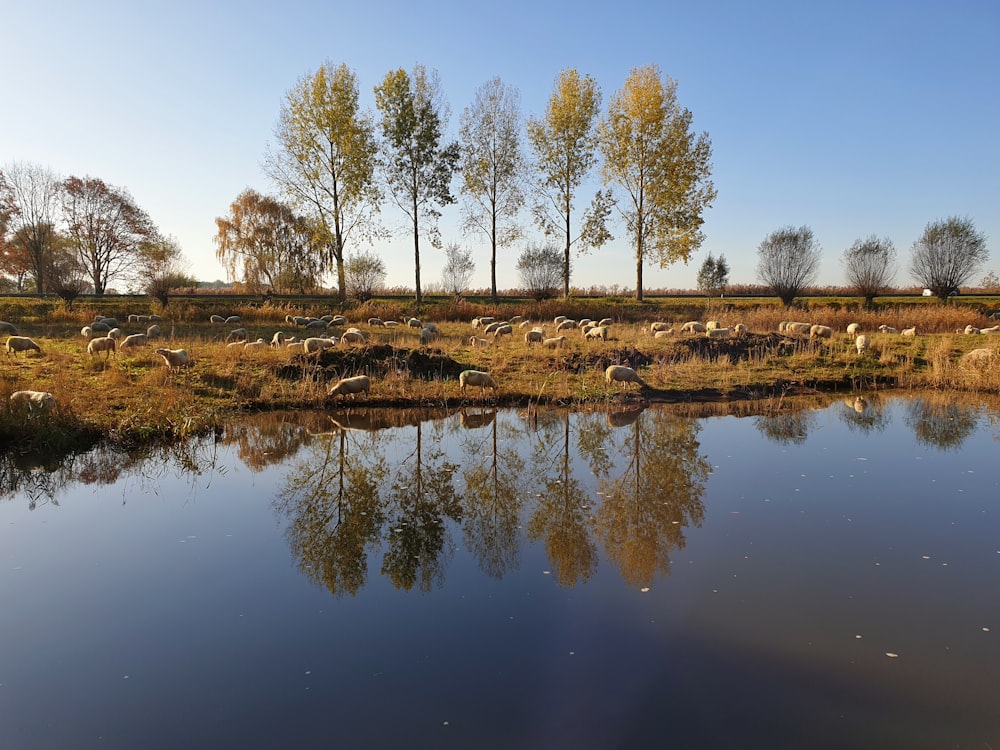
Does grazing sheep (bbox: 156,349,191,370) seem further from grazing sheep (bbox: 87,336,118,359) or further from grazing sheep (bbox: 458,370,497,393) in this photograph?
grazing sheep (bbox: 458,370,497,393)

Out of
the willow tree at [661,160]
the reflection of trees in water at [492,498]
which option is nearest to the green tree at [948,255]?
the willow tree at [661,160]

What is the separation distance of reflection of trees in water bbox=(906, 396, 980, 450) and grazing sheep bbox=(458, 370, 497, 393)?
9.02 metres

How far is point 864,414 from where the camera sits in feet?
44.6

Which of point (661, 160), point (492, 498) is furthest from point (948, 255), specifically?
point (492, 498)

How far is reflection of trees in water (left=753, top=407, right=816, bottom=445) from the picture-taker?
38.0 ft

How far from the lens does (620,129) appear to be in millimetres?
36062

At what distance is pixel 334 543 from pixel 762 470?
668 cm

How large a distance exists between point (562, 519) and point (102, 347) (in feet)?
53.2

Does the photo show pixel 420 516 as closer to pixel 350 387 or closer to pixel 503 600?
pixel 503 600

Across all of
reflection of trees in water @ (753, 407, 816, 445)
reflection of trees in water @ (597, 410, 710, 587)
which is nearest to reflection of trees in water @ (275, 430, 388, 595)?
reflection of trees in water @ (597, 410, 710, 587)

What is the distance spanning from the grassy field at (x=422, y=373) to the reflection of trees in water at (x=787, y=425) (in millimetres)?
1945

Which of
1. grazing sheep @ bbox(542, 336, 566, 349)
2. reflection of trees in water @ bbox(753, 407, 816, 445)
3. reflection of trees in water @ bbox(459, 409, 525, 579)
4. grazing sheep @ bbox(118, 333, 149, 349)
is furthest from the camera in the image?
grazing sheep @ bbox(542, 336, 566, 349)

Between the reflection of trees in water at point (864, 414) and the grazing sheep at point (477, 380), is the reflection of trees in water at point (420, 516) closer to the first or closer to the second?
the grazing sheep at point (477, 380)

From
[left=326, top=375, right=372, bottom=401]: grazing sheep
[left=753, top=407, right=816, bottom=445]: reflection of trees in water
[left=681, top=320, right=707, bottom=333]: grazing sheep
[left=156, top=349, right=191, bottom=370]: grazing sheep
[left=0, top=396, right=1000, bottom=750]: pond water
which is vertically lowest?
[left=0, top=396, right=1000, bottom=750]: pond water
